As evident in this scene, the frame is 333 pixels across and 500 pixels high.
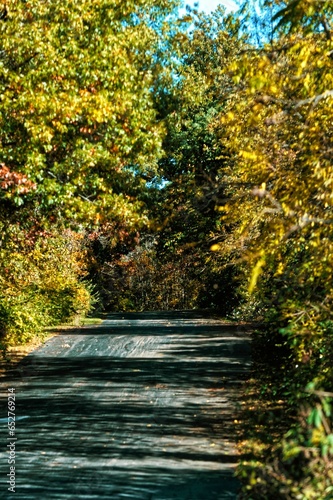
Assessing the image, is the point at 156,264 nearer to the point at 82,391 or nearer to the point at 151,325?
the point at 151,325

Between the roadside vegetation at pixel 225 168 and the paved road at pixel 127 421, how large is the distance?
61 cm

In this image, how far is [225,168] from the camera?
22.1 m

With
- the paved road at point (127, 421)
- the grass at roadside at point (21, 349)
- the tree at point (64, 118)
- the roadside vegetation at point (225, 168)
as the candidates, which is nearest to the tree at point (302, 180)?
the roadside vegetation at point (225, 168)

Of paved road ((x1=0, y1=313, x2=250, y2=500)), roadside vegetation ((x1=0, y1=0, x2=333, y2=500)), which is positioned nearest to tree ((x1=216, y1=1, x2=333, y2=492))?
roadside vegetation ((x1=0, y1=0, x2=333, y2=500))

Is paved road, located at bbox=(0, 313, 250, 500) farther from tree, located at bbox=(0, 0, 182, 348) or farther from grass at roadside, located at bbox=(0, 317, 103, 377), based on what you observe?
tree, located at bbox=(0, 0, 182, 348)

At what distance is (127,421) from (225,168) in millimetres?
10387

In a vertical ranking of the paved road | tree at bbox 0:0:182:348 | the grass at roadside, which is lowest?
the paved road

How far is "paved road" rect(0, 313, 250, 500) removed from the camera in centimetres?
928

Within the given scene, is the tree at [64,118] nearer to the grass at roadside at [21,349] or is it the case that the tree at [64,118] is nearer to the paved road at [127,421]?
the grass at roadside at [21,349]

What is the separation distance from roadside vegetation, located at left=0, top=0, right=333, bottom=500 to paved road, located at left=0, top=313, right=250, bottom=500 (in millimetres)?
608

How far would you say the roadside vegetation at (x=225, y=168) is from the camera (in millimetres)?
8797

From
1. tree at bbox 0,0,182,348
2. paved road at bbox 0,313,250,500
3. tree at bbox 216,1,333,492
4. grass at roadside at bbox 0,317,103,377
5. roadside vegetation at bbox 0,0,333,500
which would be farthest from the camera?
grass at roadside at bbox 0,317,103,377

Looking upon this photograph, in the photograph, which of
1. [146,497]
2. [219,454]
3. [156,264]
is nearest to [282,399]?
[219,454]

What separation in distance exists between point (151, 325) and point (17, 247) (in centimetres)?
1254
